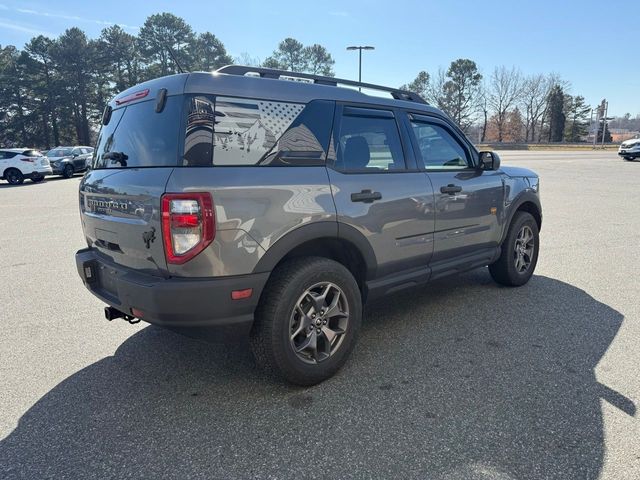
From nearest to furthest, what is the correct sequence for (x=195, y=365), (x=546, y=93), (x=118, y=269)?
(x=118, y=269)
(x=195, y=365)
(x=546, y=93)

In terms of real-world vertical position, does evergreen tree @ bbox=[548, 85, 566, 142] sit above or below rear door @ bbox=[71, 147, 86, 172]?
above

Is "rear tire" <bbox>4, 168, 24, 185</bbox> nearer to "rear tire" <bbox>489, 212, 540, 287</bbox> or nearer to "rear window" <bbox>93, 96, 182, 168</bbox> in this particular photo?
"rear window" <bbox>93, 96, 182, 168</bbox>

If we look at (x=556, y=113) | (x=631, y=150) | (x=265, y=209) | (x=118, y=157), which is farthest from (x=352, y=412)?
(x=556, y=113)

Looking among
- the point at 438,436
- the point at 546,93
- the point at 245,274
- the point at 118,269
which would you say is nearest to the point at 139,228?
the point at 118,269

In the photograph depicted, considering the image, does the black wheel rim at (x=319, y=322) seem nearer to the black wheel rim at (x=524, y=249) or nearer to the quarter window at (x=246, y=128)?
the quarter window at (x=246, y=128)

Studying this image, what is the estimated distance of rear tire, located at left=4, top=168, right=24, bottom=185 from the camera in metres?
19.5

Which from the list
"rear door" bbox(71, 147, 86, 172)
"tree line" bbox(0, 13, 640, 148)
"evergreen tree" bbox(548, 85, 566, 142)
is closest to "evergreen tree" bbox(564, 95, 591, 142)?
"evergreen tree" bbox(548, 85, 566, 142)

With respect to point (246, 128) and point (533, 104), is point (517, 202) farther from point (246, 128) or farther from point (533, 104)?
point (533, 104)

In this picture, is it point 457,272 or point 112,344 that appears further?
point 457,272

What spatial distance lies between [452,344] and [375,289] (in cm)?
81

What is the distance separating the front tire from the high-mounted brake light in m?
1.43

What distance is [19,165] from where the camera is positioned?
19.6 metres

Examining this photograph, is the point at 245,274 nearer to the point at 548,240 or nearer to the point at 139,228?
the point at 139,228

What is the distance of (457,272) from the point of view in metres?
4.02
